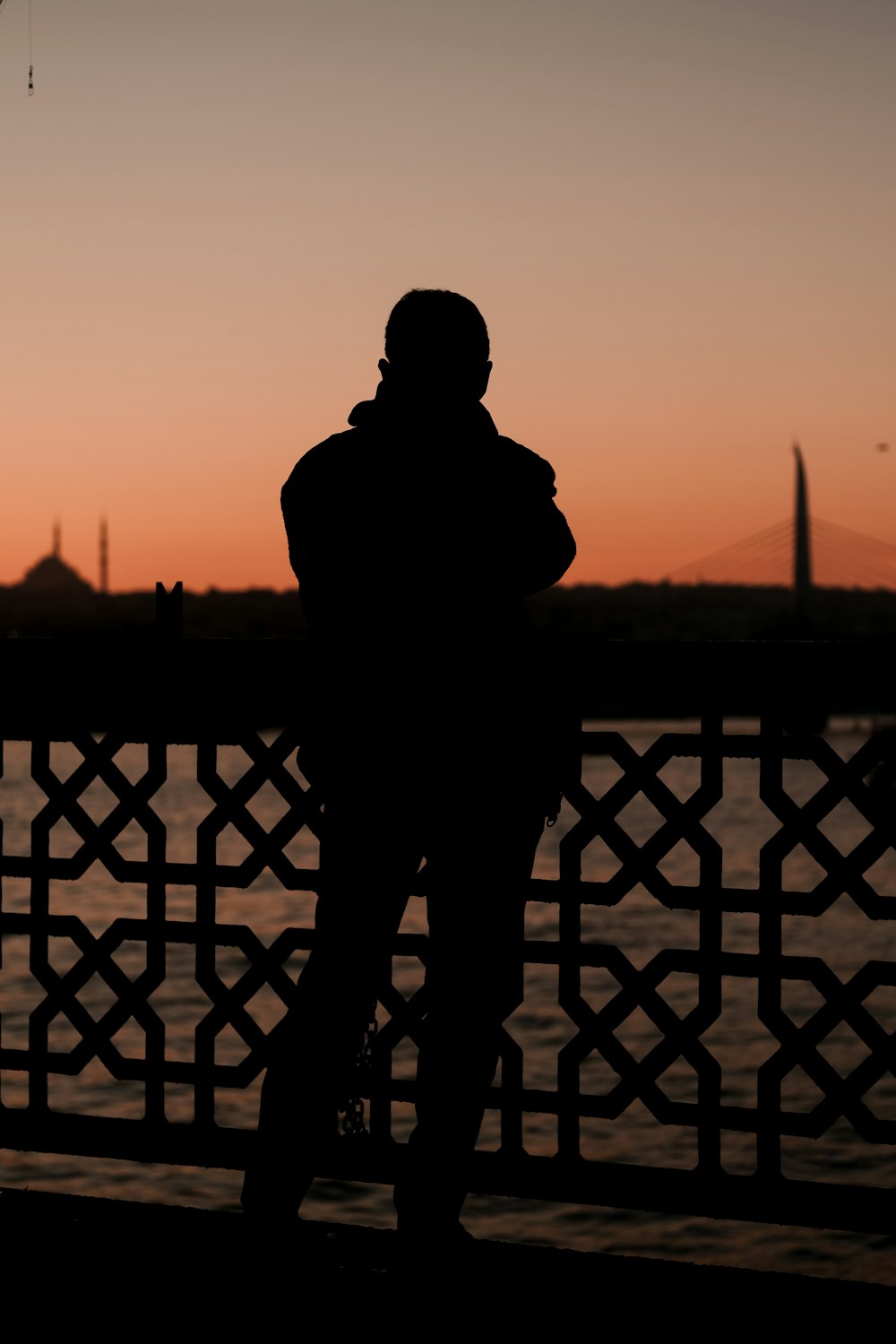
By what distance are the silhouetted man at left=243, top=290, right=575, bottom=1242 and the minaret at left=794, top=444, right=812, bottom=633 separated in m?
65.1

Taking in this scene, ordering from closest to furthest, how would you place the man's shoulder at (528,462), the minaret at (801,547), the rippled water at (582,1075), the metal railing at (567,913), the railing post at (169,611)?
the man's shoulder at (528,462)
the metal railing at (567,913)
the railing post at (169,611)
the rippled water at (582,1075)
the minaret at (801,547)

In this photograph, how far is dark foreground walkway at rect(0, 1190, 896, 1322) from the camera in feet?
7.93

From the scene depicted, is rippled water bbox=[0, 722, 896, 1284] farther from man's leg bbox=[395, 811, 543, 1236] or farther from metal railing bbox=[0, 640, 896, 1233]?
man's leg bbox=[395, 811, 543, 1236]

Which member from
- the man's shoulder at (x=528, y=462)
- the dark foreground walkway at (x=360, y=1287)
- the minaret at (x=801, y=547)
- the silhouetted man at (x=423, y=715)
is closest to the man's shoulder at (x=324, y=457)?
the silhouetted man at (x=423, y=715)

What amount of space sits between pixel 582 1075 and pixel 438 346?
1298 cm

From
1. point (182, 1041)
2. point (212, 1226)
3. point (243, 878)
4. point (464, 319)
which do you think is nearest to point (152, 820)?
point (243, 878)

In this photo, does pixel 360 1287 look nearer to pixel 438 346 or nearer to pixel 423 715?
pixel 423 715

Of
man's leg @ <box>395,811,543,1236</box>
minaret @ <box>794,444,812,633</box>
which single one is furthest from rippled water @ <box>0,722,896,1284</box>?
minaret @ <box>794,444,812,633</box>

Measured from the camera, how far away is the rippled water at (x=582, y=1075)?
9.54m

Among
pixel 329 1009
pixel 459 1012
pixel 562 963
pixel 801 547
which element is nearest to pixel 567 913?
pixel 562 963

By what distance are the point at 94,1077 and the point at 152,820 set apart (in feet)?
32.9

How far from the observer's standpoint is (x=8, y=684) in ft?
10.2

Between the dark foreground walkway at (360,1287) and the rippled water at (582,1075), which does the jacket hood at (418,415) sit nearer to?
the dark foreground walkway at (360,1287)

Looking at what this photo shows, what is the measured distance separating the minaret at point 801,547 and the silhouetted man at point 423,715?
6506 cm
